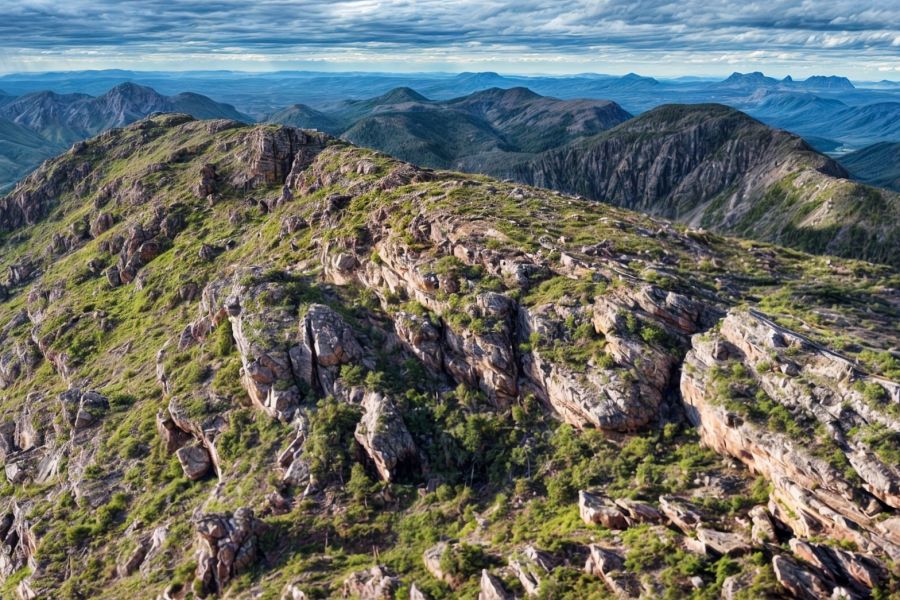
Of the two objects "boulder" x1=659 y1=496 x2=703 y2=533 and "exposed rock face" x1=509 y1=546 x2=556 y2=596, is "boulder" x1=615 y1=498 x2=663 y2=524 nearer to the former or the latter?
"boulder" x1=659 y1=496 x2=703 y2=533

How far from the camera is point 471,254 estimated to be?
59062mm

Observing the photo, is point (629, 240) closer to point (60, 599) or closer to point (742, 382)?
point (742, 382)

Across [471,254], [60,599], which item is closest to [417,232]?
[471,254]

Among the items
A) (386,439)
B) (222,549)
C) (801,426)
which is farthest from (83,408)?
(801,426)

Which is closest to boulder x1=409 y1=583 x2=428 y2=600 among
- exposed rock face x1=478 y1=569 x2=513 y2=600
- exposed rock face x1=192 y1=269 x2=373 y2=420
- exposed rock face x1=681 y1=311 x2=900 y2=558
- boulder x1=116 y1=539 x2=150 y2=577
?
exposed rock face x1=478 y1=569 x2=513 y2=600

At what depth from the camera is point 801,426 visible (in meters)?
36.4

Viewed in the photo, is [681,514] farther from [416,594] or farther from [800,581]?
[416,594]

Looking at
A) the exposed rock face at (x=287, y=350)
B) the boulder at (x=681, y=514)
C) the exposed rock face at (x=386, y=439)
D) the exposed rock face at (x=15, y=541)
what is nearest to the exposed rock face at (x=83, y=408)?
the exposed rock face at (x=15, y=541)

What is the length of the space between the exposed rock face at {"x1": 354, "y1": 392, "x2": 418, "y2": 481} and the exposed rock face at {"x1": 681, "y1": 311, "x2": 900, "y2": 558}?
21078 millimetres

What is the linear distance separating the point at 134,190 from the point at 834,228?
653 feet

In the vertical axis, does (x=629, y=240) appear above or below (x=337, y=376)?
above

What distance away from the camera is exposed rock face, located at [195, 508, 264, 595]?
4141 cm

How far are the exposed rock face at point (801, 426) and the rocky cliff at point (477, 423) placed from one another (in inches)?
5.9

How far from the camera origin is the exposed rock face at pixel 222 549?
41.4 meters
